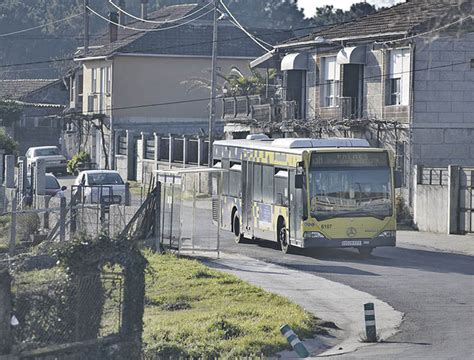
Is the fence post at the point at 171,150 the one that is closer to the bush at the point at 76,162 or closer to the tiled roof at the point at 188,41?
the tiled roof at the point at 188,41

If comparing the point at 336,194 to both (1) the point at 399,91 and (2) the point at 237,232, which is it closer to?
(2) the point at 237,232

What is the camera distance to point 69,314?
13.8m

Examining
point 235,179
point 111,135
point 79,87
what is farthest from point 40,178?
point 79,87

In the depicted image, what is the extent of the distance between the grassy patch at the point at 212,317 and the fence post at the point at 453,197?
36.2 ft

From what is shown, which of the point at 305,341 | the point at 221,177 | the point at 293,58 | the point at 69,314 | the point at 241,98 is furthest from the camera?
the point at 241,98

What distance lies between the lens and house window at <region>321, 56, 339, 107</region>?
45166 mm

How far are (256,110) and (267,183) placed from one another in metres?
20.2

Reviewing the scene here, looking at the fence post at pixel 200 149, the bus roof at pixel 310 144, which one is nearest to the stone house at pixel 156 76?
the fence post at pixel 200 149

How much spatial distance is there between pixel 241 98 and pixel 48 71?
2729 inches

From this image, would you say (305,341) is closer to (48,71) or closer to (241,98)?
(241,98)

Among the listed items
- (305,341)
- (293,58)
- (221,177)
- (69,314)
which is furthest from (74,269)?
(293,58)

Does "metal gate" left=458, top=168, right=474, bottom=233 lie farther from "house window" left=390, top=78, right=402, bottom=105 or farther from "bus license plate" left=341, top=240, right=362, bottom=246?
"house window" left=390, top=78, right=402, bottom=105

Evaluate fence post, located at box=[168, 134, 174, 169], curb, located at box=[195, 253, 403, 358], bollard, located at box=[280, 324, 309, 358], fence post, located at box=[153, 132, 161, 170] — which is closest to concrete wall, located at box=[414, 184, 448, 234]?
curb, located at box=[195, 253, 403, 358]

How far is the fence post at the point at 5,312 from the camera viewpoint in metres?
13.0
